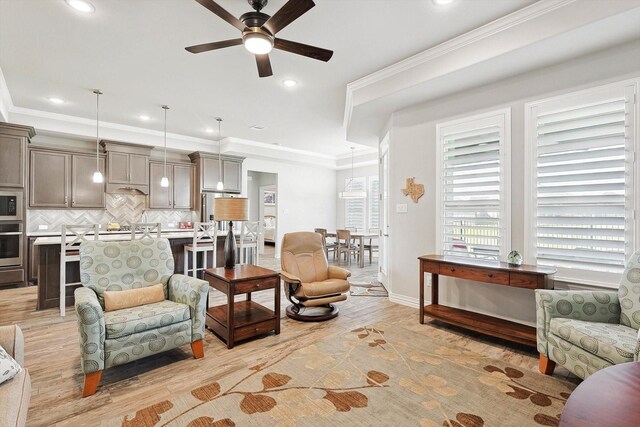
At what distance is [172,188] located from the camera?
6.98 metres

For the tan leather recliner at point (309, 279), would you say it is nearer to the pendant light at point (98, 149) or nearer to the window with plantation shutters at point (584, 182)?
the window with plantation shutters at point (584, 182)

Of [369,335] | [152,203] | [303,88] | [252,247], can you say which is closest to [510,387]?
[369,335]

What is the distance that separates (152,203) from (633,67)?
7.54m

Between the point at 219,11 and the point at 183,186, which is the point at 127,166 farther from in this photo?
the point at 219,11

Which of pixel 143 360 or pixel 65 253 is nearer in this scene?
pixel 143 360

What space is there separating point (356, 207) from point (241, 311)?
21.7ft

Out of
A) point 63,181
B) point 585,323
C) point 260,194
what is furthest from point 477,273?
point 260,194

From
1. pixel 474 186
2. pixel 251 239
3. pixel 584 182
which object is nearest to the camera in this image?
pixel 584 182

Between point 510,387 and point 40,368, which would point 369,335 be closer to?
Answer: point 510,387

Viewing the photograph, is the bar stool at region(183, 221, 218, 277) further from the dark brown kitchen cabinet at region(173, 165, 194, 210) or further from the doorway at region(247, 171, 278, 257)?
the doorway at region(247, 171, 278, 257)

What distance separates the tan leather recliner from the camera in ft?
11.4

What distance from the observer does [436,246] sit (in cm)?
388

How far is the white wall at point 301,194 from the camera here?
339 inches

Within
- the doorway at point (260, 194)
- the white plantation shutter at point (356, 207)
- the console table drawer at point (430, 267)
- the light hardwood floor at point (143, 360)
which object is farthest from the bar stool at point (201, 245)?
the white plantation shutter at point (356, 207)
